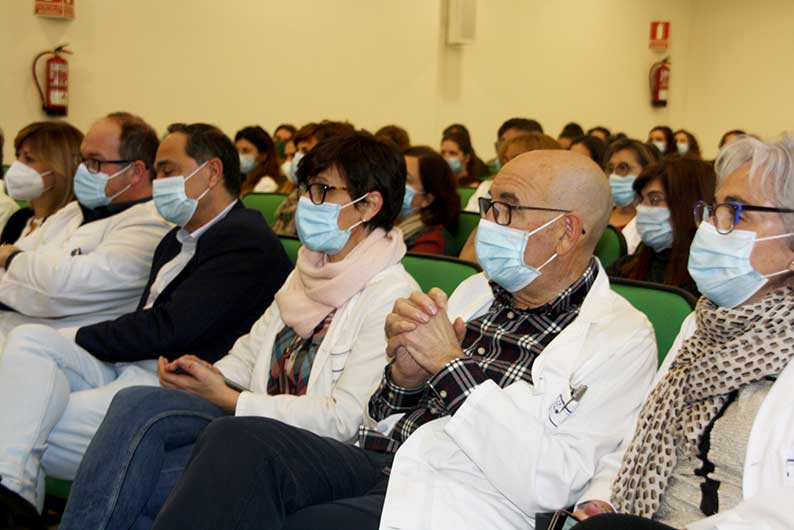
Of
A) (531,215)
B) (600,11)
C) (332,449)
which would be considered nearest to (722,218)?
(531,215)

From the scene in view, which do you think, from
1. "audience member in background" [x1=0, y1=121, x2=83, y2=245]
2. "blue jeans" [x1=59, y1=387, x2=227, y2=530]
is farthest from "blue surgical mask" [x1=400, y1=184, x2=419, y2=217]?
"blue jeans" [x1=59, y1=387, x2=227, y2=530]

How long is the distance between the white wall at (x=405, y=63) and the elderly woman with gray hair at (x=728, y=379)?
6.18 metres

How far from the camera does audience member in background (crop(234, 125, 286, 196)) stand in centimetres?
646

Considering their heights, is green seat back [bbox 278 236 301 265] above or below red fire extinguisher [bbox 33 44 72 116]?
below

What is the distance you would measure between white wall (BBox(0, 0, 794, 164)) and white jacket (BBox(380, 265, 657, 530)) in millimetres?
5927

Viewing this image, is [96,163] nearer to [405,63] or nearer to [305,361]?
[305,361]

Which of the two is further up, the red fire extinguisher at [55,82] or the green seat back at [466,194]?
the red fire extinguisher at [55,82]

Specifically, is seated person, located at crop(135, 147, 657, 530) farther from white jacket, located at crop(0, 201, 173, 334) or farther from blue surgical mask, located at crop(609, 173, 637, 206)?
blue surgical mask, located at crop(609, 173, 637, 206)

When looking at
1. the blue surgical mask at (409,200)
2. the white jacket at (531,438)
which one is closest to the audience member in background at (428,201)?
the blue surgical mask at (409,200)

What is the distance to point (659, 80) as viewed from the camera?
40.8 feet

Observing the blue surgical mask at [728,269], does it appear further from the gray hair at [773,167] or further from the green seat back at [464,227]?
the green seat back at [464,227]

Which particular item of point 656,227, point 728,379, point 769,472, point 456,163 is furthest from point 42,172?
point 456,163

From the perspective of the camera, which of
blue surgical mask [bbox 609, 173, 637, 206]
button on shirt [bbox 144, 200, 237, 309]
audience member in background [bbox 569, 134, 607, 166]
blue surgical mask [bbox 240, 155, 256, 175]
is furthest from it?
blue surgical mask [bbox 240, 155, 256, 175]

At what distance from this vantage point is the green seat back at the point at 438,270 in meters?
2.63
